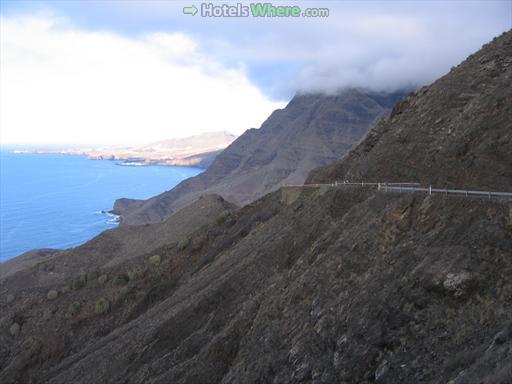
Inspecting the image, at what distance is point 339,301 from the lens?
1096 centimetres

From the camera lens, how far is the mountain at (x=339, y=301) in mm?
8344

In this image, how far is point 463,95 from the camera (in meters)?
19.9

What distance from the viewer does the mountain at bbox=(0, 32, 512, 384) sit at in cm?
834

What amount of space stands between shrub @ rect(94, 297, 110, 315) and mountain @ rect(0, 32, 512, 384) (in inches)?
3.4

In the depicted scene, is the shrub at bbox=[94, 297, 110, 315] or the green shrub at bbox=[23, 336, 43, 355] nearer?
the green shrub at bbox=[23, 336, 43, 355]

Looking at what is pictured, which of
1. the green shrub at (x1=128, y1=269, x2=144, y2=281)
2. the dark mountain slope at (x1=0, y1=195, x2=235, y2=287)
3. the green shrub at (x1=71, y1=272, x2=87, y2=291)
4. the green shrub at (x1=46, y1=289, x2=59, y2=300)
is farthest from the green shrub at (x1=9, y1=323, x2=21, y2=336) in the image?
the dark mountain slope at (x1=0, y1=195, x2=235, y2=287)

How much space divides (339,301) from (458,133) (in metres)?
9.09

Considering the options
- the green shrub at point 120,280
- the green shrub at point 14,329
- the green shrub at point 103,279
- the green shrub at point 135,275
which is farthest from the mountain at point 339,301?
the green shrub at point 103,279

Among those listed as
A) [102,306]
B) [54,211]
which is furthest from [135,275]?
[54,211]

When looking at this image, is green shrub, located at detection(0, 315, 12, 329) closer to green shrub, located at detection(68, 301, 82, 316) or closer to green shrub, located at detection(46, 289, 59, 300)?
green shrub, located at detection(46, 289, 59, 300)

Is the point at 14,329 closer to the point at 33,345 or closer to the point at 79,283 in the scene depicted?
the point at 33,345

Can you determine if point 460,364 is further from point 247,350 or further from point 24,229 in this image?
point 24,229

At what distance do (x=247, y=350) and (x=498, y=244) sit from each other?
22.9ft

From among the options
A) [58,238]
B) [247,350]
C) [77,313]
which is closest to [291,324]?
[247,350]
